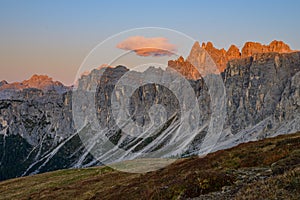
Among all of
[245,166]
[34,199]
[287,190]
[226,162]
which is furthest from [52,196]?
[287,190]

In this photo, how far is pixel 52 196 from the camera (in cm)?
5409

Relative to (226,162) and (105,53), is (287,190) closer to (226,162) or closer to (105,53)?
(226,162)

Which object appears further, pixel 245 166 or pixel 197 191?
pixel 245 166

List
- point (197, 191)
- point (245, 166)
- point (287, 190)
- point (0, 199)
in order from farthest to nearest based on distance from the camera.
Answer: point (0, 199) < point (245, 166) < point (197, 191) < point (287, 190)

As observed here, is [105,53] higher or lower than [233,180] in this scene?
higher

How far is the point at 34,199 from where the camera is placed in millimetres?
57688

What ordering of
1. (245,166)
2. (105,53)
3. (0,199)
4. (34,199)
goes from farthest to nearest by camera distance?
(0,199)
(34,199)
(105,53)
(245,166)

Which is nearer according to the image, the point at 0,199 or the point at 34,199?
the point at 34,199

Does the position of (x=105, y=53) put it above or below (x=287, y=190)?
above

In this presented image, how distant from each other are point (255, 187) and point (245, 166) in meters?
10.8

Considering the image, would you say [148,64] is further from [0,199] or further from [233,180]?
[0,199]

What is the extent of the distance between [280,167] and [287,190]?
22.5 ft

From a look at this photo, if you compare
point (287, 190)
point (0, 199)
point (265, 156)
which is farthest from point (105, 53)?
point (0, 199)

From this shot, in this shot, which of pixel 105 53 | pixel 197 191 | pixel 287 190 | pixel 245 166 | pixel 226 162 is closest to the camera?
pixel 287 190
